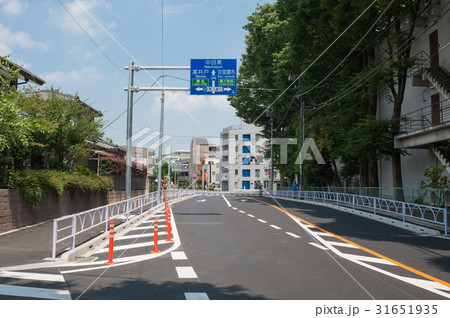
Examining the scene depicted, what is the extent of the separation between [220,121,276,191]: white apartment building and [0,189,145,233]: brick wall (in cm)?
7102

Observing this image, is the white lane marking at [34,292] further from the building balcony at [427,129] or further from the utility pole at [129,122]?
the building balcony at [427,129]

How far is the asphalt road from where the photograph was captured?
20.1 ft

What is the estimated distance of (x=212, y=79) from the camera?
19.6 metres

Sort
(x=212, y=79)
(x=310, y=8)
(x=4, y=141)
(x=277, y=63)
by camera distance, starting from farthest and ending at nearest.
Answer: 1. (x=277, y=63)
2. (x=310, y=8)
3. (x=212, y=79)
4. (x=4, y=141)

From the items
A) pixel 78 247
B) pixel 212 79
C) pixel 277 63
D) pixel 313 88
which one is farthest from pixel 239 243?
pixel 277 63

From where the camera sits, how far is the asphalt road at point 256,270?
6.14 m

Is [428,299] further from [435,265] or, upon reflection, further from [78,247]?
[78,247]

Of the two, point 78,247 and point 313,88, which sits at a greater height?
point 313,88

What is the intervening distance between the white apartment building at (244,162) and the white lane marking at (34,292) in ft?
278

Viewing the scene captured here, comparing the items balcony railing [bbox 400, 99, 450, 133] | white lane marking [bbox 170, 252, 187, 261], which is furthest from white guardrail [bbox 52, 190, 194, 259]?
balcony railing [bbox 400, 99, 450, 133]

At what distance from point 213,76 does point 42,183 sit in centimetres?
922

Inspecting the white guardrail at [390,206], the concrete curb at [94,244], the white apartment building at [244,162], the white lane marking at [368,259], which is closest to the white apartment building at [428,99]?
the white guardrail at [390,206]

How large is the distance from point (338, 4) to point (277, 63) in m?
11.8

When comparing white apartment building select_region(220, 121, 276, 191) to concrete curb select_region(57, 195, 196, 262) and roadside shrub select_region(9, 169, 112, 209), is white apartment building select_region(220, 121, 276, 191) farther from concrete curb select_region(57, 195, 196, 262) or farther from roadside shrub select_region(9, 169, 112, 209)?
concrete curb select_region(57, 195, 196, 262)
